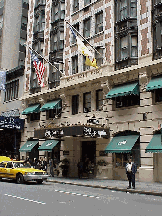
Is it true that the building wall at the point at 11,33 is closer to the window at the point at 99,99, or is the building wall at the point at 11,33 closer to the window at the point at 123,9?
the window at the point at 99,99

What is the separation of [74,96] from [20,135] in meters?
10.5

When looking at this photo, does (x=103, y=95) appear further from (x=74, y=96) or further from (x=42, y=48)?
(x=42, y=48)

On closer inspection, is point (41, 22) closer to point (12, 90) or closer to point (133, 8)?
point (12, 90)

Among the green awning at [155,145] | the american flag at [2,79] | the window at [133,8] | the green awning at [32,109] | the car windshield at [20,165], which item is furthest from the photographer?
the american flag at [2,79]

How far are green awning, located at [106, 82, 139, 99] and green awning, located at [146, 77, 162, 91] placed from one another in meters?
1.29

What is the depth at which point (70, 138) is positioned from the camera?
91.6ft

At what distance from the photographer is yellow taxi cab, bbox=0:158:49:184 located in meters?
19.6

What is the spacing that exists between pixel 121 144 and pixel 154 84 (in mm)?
5300

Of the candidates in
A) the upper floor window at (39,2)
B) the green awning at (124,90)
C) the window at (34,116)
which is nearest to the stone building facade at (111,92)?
the green awning at (124,90)

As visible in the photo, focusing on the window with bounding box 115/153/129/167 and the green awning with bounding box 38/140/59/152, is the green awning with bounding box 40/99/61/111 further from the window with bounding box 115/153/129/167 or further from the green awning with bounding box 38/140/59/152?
the window with bounding box 115/153/129/167

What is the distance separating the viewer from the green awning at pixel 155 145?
A: 64.8 ft

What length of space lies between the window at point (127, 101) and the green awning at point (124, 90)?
83 centimetres

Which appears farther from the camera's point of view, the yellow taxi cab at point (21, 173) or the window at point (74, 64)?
the window at point (74, 64)

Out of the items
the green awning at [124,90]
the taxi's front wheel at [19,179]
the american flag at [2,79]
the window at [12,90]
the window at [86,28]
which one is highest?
the window at [86,28]
